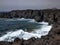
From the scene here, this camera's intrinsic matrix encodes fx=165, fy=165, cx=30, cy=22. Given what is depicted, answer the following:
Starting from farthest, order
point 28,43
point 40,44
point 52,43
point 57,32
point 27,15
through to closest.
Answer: point 27,15 < point 57,32 < point 28,43 < point 40,44 < point 52,43

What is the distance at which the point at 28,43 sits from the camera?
19.2ft

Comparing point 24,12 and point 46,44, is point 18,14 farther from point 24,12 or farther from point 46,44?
point 46,44

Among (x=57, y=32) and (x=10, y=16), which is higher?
(x=57, y=32)

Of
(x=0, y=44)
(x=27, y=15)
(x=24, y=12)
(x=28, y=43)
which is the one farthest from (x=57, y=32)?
(x=24, y=12)

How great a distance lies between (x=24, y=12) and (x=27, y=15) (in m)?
3.12

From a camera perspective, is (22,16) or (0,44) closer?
(0,44)

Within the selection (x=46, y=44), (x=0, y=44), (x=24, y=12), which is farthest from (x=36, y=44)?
(x=24, y=12)

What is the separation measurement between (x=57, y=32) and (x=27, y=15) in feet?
108

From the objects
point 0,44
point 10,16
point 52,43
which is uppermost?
point 52,43

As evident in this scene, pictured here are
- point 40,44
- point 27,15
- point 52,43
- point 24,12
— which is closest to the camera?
point 52,43

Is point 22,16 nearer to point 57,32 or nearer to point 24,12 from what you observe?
point 24,12

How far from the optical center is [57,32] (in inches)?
271

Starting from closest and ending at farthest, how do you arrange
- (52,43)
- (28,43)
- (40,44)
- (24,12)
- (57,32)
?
(52,43), (40,44), (28,43), (57,32), (24,12)

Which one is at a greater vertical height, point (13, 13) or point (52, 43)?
point (52, 43)
